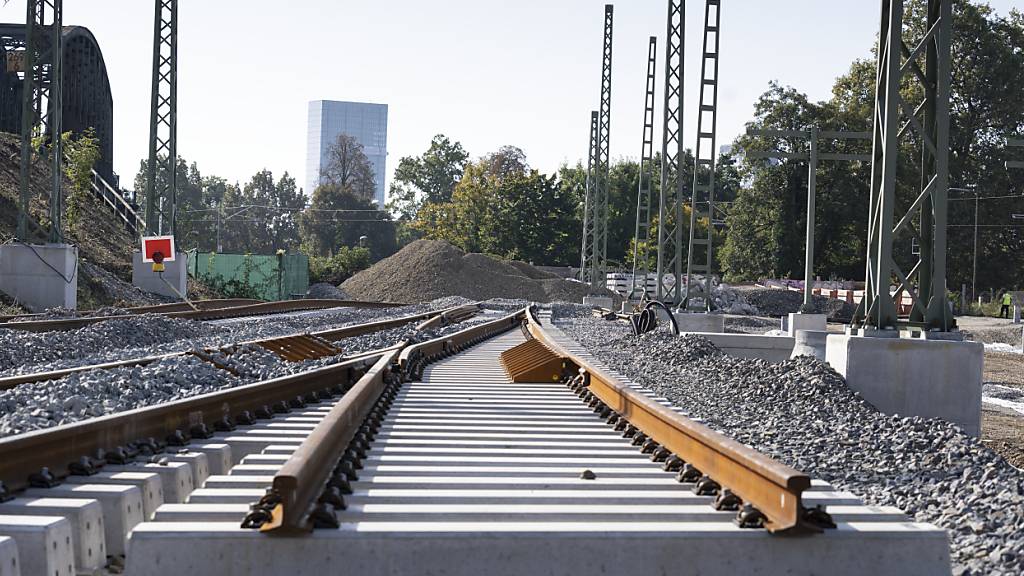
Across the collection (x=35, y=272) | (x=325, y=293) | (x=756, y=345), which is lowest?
(x=325, y=293)

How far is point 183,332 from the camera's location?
16297 mm

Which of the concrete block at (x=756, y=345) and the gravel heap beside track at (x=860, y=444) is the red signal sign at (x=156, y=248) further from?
the gravel heap beside track at (x=860, y=444)

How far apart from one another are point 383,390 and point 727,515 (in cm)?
431

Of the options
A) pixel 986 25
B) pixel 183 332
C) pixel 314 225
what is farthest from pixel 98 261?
pixel 314 225

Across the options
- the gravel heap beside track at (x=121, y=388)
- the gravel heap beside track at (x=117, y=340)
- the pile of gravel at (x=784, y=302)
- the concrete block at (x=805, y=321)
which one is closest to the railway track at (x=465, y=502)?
the gravel heap beside track at (x=121, y=388)

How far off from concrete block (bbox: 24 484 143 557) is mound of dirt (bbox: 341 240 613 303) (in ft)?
147

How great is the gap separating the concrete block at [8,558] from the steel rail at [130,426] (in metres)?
1.00

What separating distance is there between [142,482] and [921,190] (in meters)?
8.89

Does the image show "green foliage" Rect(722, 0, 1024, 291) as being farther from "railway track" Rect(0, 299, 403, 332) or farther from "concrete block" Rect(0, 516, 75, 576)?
"concrete block" Rect(0, 516, 75, 576)

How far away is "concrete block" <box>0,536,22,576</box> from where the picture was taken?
322 cm

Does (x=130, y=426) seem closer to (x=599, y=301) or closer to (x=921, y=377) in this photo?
(x=921, y=377)

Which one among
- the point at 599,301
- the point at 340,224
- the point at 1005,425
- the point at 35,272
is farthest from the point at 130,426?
the point at 340,224

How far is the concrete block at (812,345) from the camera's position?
1199cm

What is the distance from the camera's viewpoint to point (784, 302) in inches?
2312
